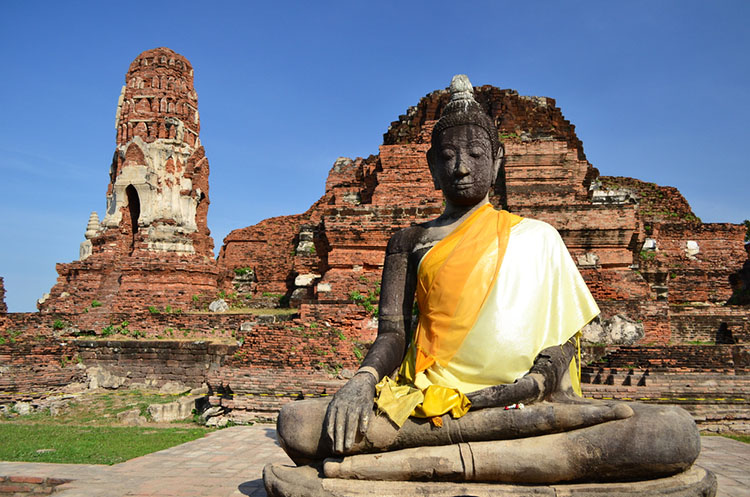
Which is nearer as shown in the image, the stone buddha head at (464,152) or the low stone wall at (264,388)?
the stone buddha head at (464,152)

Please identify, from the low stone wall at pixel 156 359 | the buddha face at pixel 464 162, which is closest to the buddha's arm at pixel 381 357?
the buddha face at pixel 464 162

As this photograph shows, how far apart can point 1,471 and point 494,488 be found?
4.26m

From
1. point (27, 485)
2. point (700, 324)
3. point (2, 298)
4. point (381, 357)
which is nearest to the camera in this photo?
point (381, 357)

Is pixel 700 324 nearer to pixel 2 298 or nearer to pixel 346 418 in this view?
pixel 346 418

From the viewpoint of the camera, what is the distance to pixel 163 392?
12.9 metres

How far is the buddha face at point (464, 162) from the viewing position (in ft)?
12.4

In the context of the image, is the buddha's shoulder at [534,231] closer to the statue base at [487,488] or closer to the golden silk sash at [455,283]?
the golden silk sash at [455,283]

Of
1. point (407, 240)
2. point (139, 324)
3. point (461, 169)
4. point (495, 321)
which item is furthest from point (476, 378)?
point (139, 324)

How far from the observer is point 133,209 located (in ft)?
70.8

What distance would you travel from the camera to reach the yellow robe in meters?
3.18

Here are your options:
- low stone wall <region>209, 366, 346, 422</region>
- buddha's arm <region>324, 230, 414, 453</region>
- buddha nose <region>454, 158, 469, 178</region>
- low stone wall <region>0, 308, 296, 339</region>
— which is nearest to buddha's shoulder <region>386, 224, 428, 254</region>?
buddha's arm <region>324, 230, 414, 453</region>

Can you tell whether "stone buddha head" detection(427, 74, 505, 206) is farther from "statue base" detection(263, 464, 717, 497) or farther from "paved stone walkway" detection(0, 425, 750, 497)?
"paved stone walkway" detection(0, 425, 750, 497)

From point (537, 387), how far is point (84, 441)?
6.92 m

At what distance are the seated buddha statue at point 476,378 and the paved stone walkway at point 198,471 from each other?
1.62 metres
